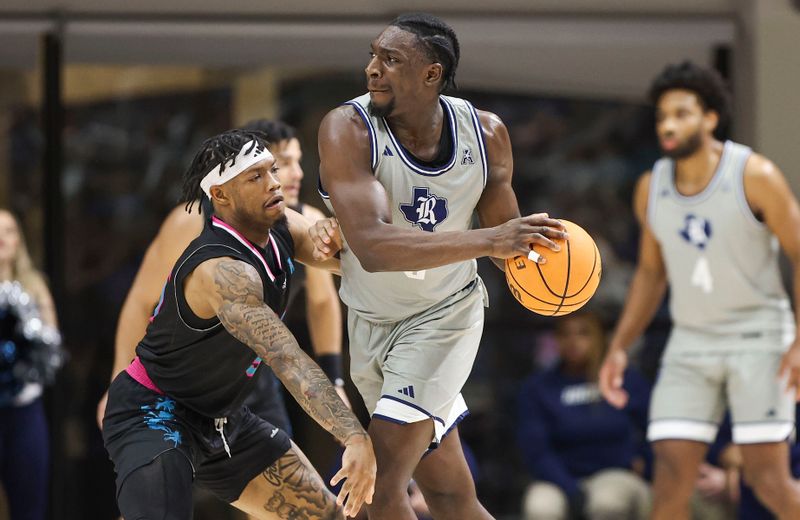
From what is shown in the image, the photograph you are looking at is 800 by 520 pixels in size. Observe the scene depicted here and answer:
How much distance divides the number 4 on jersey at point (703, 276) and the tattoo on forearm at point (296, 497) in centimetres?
265

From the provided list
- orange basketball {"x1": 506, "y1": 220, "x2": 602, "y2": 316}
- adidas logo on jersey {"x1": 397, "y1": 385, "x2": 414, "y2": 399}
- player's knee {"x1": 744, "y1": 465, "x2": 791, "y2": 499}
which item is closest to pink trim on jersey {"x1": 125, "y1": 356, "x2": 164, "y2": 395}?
adidas logo on jersey {"x1": 397, "y1": 385, "x2": 414, "y2": 399}

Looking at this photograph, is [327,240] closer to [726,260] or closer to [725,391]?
[726,260]

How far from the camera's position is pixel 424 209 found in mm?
4453

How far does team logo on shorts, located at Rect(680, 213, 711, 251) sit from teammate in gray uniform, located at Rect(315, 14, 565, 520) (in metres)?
2.10

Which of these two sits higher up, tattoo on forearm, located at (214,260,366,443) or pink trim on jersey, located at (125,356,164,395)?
tattoo on forearm, located at (214,260,366,443)

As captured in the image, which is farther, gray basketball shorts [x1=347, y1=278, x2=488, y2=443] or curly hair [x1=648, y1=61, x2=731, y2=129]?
curly hair [x1=648, y1=61, x2=731, y2=129]

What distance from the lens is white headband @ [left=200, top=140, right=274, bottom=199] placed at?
4.45 m

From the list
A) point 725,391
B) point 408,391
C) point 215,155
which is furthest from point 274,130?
point 725,391

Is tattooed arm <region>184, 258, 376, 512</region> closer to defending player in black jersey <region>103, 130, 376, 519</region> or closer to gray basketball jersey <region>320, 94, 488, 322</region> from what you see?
defending player in black jersey <region>103, 130, 376, 519</region>

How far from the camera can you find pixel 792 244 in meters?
6.24

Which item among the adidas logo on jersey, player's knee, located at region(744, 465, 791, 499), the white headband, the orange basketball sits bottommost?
player's knee, located at region(744, 465, 791, 499)

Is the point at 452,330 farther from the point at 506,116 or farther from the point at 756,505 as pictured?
the point at 506,116

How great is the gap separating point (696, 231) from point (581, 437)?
1.96 meters

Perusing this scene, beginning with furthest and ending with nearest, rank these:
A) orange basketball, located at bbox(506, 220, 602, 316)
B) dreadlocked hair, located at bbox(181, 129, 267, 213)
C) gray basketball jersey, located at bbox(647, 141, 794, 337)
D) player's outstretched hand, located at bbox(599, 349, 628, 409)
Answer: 1. player's outstretched hand, located at bbox(599, 349, 628, 409)
2. gray basketball jersey, located at bbox(647, 141, 794, 337)
3. dreadlocked hair, located at bbox(181, 129, 267, 213)
4. orange basketball, located at bbox(506, 220, 602, 316)
